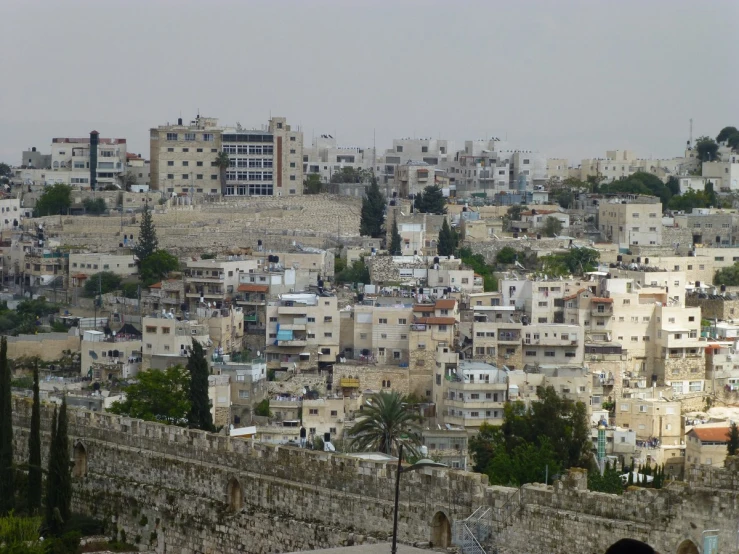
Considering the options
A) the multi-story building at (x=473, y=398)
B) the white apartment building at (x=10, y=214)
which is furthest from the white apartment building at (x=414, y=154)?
the multi-story building at (x=473, y=398)

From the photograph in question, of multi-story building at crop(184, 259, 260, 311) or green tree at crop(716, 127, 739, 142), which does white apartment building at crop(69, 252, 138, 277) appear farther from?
Answer: green tree at crop(716, 127, 739, 142)

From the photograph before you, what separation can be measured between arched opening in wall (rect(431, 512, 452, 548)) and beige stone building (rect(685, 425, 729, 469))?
19.1 metres

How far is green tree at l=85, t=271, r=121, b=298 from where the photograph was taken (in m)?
55.4

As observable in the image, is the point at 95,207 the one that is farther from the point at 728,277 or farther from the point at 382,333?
the point at 382,333

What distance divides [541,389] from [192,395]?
10.1 meters

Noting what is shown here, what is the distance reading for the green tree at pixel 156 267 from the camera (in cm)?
5472

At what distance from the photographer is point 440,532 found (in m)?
19.4

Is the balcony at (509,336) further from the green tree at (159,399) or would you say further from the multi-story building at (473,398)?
the green tree at (159,399)

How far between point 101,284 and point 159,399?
2253cm

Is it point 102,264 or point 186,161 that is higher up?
point 186,161

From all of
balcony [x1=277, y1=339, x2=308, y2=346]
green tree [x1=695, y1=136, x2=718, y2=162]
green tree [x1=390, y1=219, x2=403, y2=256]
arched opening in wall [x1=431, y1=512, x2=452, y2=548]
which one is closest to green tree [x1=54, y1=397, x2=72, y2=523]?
arched opening in wall [x1=431, y1=512, x2=452, y2=548]

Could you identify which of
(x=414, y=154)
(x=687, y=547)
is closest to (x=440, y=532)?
(x=687, y=547)

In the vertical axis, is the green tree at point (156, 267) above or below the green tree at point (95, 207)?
below

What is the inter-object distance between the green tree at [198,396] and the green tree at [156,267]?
62.8 feet
